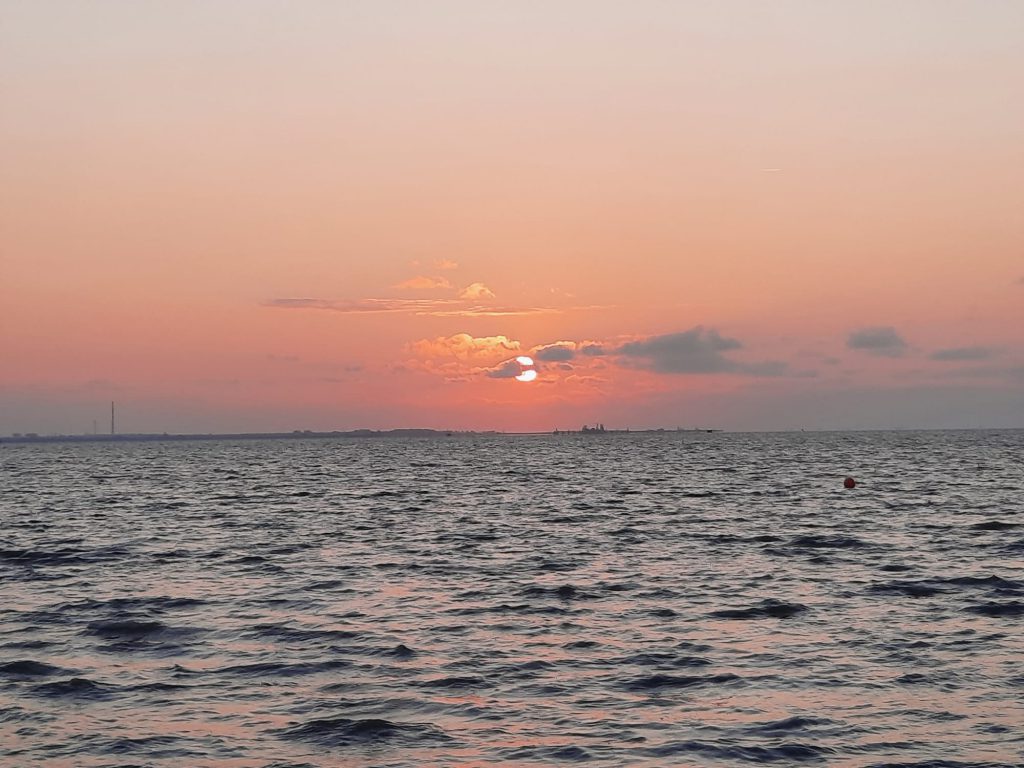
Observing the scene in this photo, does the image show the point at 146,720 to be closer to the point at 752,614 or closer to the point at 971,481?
the point at 752,614

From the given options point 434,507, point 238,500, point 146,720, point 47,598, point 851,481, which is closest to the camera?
point 146,720

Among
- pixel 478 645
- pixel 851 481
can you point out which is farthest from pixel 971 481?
pixel 478 645

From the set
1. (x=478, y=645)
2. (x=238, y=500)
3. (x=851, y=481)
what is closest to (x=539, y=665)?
(x=478, y=645)

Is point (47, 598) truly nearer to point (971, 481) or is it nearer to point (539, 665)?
point (539, 665)

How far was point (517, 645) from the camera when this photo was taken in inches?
993

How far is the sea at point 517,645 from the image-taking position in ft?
58.7

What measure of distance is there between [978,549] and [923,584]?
33.0 feet

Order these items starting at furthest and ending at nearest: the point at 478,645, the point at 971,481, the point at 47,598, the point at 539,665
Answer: the point at 971,481
the point at 47,598
the point at 478,645
the point at 539,665

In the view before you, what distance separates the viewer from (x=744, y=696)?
67.4ft

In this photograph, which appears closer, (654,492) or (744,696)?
(744,696)

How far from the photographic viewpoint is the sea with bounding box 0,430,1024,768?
58.7 ft

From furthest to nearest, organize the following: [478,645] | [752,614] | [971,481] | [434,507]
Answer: [971,481], [434,507], [752,614], [478,645]

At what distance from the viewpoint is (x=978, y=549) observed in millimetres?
41875

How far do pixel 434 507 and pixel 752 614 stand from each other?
42.8 m
